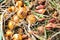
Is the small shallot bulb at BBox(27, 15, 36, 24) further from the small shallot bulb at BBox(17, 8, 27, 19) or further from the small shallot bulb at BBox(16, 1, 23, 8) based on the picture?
the small shallot bulb at BBox(16, 1, 23, 8)

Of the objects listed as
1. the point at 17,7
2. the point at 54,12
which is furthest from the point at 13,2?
the point at 54,12

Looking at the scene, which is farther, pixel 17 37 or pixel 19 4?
pixel 19 4

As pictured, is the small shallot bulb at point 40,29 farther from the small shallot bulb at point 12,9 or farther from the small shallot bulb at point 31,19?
the small shallot bulb at point 12,9

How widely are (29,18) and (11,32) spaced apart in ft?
0.47

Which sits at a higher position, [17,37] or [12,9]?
[12,9]

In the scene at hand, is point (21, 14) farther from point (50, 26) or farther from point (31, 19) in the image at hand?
point (50, 26)

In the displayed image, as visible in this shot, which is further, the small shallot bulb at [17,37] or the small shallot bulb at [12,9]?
the small shallot bulb at [12,9]

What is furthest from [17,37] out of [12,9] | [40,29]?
[12,9]

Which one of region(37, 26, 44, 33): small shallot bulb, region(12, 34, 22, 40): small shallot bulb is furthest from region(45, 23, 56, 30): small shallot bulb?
region(12, 34, 22, 40): small shallot bulb

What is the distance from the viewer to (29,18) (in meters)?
1.33

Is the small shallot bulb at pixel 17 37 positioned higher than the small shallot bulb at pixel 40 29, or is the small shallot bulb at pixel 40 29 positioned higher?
the small shallot bulb at pixel 40 29

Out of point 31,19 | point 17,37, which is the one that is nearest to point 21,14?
point 31,19

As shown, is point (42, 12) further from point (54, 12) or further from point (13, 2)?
point (13, 2)

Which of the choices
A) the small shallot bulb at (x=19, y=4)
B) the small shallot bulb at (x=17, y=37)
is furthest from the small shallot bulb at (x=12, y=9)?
the small shallot bulb at (x=17, y=37)
